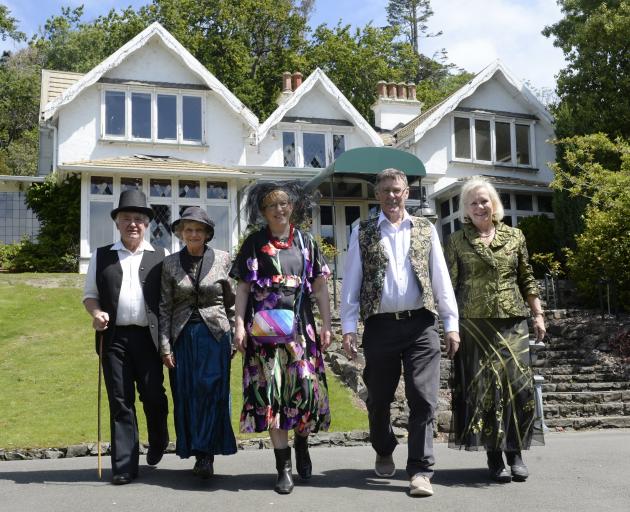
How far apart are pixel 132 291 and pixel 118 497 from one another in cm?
160

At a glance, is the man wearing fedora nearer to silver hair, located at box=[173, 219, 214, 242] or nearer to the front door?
silver hair, located at box=[173, 219, 214, 242]

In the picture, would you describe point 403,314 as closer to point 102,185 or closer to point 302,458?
point 302,458

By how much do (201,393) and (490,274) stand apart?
2333 mm

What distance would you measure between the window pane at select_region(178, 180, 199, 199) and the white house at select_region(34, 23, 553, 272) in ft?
0.10

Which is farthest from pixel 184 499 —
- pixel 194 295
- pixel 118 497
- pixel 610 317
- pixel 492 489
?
pixel 610 317

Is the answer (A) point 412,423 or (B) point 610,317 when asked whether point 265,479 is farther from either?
(B) point 610,317

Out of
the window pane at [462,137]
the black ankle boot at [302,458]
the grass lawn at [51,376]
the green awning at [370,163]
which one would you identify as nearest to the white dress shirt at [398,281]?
the black ankle boot at [302,458]

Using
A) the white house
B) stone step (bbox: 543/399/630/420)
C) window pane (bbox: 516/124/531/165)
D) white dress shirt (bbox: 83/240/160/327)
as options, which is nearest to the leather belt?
white dress shirt (bbox: 83/240/160/327)

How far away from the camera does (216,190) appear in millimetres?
23781

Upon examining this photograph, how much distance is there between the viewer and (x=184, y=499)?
533 cm

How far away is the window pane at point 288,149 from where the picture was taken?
84.3ft

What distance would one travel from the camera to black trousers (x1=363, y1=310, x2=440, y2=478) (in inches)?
216

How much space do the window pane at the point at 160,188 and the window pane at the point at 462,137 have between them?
9.86 m

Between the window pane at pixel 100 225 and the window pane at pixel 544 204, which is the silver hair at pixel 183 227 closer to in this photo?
the window pane at pixel 100 225
